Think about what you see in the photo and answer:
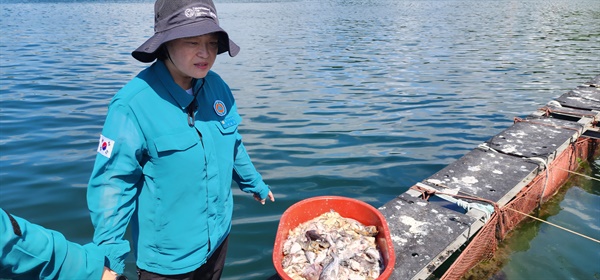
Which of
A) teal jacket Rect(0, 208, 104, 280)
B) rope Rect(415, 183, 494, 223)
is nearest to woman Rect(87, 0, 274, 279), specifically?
teal jacket Rect(0, 208, 104, 280)

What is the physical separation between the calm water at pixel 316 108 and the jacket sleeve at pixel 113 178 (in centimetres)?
229

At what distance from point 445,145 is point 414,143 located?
576 mm

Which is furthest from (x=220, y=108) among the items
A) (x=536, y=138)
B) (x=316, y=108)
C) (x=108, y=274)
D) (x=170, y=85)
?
(x=316, y=108)

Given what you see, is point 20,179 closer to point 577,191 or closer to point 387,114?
point 387,114

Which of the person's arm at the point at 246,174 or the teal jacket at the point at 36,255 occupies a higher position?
the teal jacket at the point at 36,255

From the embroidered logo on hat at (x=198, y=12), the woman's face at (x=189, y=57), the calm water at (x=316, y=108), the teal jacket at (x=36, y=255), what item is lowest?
the calm water at (x=316, y=108)

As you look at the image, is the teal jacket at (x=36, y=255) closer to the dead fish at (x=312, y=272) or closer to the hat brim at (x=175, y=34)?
the hat brim at (x=175, y=34)

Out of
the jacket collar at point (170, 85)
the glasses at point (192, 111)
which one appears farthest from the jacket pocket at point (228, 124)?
the jacket collar at point (170, 85)

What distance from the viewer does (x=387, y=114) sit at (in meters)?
9.23

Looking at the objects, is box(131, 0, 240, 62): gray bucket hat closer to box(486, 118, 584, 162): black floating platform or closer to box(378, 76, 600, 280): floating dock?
box(378, 76, 600, 280): floating dock

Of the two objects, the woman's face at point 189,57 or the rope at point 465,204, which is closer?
the woman's face at point 189,57

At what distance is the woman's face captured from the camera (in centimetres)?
228

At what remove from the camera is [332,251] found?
9.44ft

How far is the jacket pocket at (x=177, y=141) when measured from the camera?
223 centimetres
